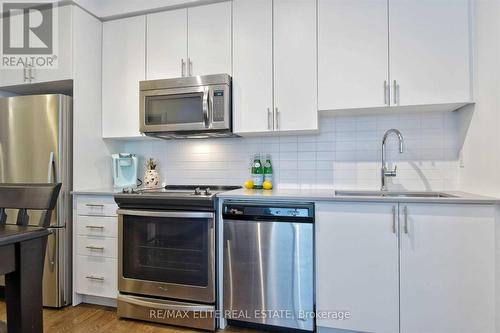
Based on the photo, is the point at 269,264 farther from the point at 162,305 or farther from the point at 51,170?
the point at 51,170

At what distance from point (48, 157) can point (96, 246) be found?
78 cm

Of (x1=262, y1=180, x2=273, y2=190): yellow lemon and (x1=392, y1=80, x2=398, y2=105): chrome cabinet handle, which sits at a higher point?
(x1=392, y1=80, x2=398, y2=105): chrome cabinet handle

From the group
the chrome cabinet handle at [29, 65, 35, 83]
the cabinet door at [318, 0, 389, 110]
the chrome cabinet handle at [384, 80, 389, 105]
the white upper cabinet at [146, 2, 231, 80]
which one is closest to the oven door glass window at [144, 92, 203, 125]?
the white upper cabinet at [146, 2, 231, 80]

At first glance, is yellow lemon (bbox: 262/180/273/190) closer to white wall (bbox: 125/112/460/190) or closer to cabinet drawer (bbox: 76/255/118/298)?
white wall (bbox: 125/112/460/190)

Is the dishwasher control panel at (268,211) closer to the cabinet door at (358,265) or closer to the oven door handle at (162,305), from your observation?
the cabinet door at (358,265)

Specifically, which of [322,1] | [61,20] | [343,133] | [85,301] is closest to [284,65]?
[322,1]

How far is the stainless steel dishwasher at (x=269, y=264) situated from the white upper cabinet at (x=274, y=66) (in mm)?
684

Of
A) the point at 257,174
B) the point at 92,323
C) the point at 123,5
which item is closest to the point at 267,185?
the point at 257,174

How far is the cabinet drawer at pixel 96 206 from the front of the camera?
7.24 feet

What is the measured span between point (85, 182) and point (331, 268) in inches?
80.6

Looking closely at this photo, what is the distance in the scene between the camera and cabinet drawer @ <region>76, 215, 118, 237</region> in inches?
86.7

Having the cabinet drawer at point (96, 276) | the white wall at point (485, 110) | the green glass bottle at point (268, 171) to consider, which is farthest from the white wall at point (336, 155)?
the cabinet drawer at point (96, 276)

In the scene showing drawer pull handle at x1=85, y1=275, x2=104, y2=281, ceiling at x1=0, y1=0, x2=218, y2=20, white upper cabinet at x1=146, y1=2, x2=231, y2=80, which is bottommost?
drawer pull handle at x1=85, y1=275, x2=104, y2=281

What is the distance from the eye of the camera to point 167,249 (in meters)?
2.01
